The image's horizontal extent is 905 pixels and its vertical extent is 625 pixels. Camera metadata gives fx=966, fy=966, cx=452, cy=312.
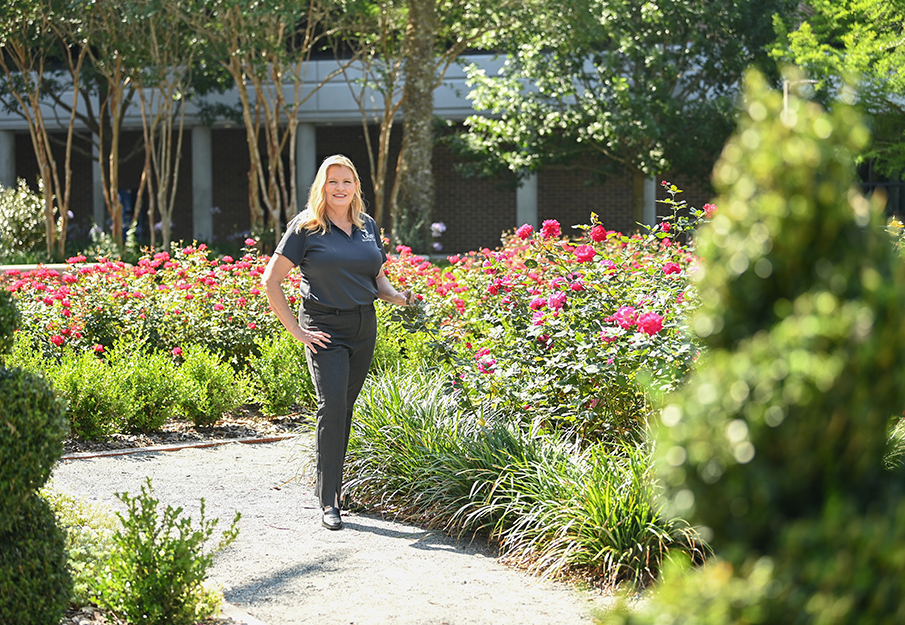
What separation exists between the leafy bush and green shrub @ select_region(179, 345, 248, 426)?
1.85 m

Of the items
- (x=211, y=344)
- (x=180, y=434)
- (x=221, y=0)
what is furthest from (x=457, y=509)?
(x=221, y=0)

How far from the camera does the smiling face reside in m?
4.95

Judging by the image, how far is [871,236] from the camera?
4.96 feet

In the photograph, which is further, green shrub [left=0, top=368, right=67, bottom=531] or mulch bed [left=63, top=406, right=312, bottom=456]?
mulch bed [left=63, top=406, right=312, bottom=456]

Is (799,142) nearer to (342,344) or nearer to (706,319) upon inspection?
(706,319)

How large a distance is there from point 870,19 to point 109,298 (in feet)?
38.2

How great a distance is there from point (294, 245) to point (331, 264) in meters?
0.21

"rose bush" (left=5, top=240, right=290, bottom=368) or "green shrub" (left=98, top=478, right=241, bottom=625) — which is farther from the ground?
"rose bush" (left=5, top=240, right=290, bottom=368)

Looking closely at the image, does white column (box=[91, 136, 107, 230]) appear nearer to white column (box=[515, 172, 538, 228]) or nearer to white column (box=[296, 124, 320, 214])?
white column (box=[296, 124, 320, 214])

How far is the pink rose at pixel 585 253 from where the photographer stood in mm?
5504

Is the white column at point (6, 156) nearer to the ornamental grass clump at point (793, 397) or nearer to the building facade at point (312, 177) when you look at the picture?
the building facade at point (312, 177)

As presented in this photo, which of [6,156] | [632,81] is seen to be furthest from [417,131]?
[6,156]

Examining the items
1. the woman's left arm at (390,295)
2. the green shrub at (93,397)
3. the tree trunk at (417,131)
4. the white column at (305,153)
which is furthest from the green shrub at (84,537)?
the white column at (305,153)

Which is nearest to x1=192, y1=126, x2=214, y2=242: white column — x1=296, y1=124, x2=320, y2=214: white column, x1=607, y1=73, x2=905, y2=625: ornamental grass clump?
x1=296, y1=124, x2=320, y2=214: white column
